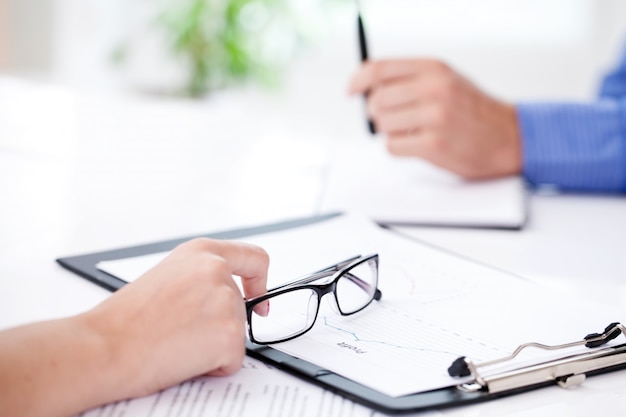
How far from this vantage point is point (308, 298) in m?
0.58

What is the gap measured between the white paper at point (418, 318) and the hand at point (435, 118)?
11.5 inches

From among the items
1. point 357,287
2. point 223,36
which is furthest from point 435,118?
point 223,36

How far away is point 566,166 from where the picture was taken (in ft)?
3.65

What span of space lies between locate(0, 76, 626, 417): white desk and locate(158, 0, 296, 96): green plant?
108cm

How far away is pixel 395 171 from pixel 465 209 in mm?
189

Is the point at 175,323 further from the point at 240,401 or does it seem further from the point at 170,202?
the point at 170,202

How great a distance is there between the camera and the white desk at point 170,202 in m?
0.66

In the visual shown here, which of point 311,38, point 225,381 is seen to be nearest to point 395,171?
point 225,381

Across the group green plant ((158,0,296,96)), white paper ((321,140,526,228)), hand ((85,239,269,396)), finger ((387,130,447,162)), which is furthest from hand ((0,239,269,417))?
green plant ((158,0,296,96))

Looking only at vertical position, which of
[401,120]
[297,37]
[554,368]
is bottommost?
[554,368]

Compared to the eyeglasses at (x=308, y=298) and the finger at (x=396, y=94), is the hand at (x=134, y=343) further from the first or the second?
the finger at (x=396, y=94)

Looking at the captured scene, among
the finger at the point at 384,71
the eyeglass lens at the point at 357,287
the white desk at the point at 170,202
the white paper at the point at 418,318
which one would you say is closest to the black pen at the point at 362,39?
the finger at the point at 384,71

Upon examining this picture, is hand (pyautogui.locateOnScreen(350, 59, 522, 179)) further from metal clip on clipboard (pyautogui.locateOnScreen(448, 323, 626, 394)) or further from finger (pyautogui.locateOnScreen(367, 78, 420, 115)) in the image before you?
metal clip on clipboard (pyautogui.locateOnScreen(448, 323, 626, 394))

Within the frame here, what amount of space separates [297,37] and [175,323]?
217cm
